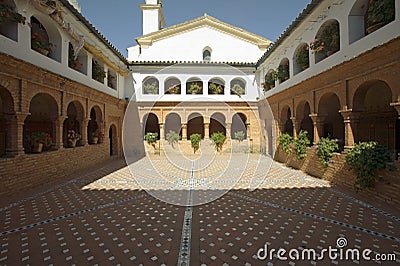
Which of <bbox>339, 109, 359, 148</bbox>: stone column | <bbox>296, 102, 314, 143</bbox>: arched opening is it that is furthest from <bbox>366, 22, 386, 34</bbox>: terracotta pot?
<bbox>296, 102, 314, 143</bbox>: arched opening

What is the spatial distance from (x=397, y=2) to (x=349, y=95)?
2.77 metres

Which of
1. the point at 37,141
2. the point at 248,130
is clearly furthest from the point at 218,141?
the point at 37,141

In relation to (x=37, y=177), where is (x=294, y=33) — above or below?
above

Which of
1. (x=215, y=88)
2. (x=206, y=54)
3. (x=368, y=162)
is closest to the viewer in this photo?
(x=368, y=162)

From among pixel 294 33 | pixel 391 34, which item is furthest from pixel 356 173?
pixel 294 33

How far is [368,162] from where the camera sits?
6.26 metres

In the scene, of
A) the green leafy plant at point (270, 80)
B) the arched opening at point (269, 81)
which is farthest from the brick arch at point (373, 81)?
the arched opening at point (269, 81)

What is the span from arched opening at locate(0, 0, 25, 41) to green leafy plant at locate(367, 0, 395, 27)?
1040cm

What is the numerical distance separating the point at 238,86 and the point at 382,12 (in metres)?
11.8

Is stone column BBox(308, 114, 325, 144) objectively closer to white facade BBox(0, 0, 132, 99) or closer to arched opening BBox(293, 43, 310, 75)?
arched opening BBox(293, 43, 310, 75)

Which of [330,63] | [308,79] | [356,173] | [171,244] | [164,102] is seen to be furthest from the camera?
[164,102]

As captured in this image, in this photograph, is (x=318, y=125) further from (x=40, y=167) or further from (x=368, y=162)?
(x=40, y=167)

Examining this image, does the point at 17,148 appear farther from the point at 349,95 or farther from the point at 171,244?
the point at 349,95

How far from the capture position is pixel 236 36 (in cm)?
1898
